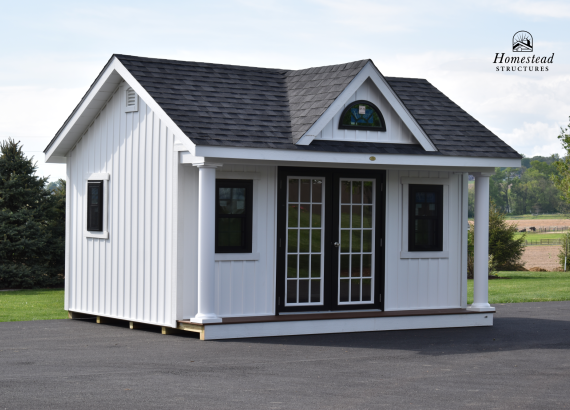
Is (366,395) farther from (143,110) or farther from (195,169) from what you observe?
(143,110)

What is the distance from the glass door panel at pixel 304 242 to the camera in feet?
41.5

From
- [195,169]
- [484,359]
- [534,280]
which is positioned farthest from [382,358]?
[534,280]

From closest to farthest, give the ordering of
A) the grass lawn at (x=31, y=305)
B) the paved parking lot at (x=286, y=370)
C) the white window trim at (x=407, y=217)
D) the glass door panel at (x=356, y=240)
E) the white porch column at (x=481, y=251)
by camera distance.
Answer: the paved parking lot at (x=286, y=370)
the glass door panel at (x=356, y=240)
the white window trim at (x=407, y=217)
the white porch column at (x=481, y=251)
the grass lawn at (x=31, y=305)

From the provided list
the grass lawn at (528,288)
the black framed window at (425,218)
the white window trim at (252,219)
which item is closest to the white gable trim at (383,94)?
the white window trim at (252,219)

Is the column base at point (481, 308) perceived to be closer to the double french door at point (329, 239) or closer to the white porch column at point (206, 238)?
the double french door at point (329, 239)

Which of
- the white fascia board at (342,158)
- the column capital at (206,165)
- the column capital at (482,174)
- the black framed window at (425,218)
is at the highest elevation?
the white fascia board at (342,158)

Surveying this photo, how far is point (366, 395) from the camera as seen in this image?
7.91 meters

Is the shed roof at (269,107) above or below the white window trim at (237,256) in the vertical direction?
above

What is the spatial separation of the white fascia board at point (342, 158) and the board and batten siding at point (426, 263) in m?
0.71

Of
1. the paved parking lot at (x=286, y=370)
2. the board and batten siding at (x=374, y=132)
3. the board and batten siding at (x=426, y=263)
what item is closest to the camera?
the paved parking lot at (x=286, y=370)

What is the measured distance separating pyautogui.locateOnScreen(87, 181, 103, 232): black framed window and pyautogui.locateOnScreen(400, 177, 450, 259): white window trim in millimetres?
5128

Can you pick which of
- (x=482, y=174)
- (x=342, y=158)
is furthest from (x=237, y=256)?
(x=482, y=174)

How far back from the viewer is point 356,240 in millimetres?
13133

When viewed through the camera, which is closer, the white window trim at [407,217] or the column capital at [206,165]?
the column capital at [206,165]
